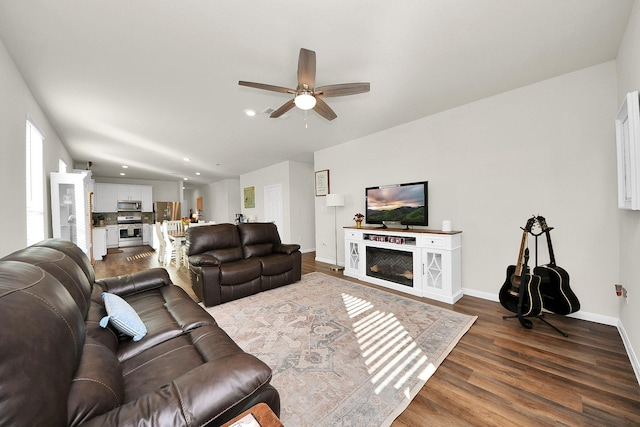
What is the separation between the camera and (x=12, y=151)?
2.16m

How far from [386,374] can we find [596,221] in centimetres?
269

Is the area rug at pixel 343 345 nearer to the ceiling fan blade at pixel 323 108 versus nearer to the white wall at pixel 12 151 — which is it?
the white wall at pixel 12 151

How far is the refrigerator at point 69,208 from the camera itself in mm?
3674

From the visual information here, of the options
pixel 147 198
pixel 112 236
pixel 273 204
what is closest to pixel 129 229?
pixel 112 236

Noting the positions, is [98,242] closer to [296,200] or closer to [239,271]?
[296,200]

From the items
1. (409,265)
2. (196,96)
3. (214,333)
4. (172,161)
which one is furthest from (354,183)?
(172,161)

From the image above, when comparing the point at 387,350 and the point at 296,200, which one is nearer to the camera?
the point at 387,350

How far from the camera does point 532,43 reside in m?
2.10

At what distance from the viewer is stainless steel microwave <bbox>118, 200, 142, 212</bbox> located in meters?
8.64

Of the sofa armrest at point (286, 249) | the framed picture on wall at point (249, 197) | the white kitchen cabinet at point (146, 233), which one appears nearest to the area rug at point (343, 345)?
the sofa armrest at point (286, 249)

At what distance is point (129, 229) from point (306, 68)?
9.95 m

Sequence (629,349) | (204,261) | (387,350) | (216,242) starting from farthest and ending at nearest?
(216,242), (204,261), (387,350), (629,349)

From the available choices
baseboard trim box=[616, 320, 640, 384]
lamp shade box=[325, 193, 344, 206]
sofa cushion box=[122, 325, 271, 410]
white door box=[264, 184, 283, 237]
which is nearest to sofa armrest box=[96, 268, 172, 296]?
sofa cushion box=[122, 325, 271, 410]

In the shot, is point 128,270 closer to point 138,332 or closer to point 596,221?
point 138,332
